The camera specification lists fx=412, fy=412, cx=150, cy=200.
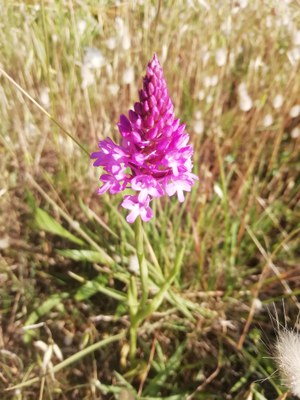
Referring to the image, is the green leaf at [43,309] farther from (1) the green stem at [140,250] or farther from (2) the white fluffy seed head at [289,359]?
(2) the white fluffy seed head at [289,359]

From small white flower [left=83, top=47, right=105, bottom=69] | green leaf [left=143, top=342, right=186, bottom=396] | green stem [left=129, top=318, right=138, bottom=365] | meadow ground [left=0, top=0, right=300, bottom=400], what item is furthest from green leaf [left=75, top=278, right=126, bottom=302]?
small white flower [left=83, top=47, right=105, bottom=69]

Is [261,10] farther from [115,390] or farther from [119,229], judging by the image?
[115,390]

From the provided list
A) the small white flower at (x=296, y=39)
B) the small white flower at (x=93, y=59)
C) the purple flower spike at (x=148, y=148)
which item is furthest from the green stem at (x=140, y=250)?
the small white flower at (x=296, y=39)

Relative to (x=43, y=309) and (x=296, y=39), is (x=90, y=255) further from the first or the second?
(x=296, y=39)

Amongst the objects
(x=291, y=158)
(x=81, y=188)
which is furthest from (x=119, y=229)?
(x=291, y=158)

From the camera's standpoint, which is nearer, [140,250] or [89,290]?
[140,250]

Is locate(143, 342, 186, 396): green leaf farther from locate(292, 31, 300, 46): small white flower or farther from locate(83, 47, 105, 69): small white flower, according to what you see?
locate(292, 31, 300, 46): small white flower

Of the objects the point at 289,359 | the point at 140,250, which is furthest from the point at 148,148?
the point at 289,359
